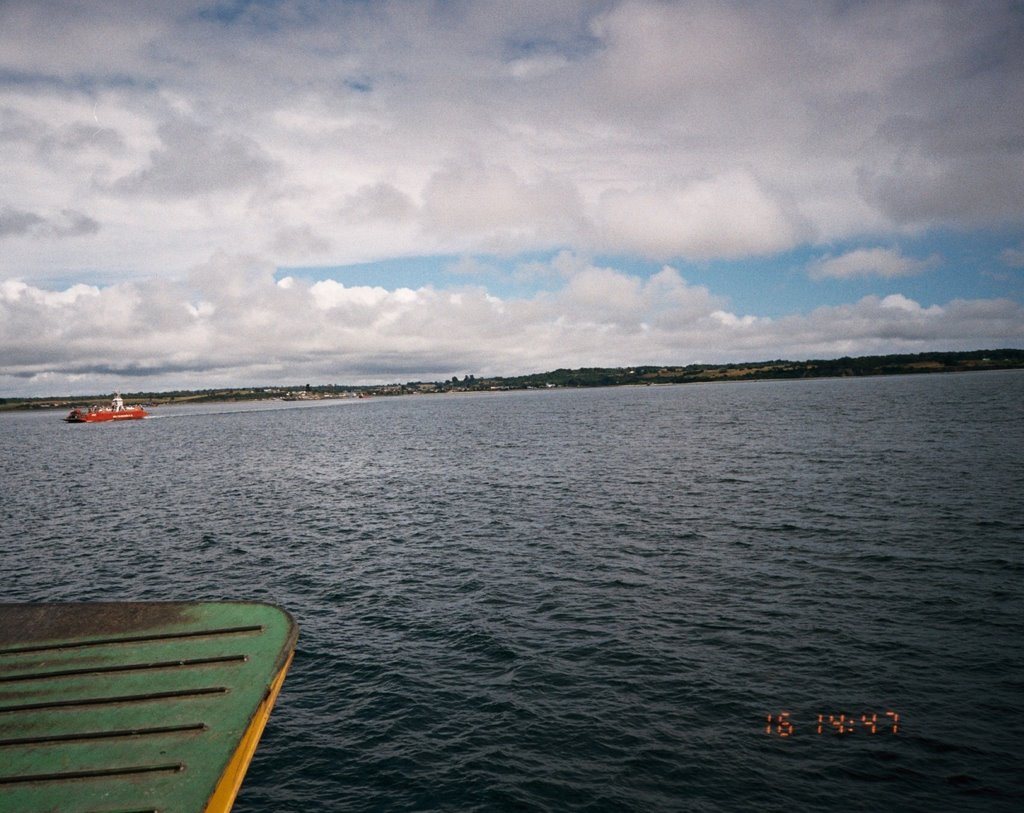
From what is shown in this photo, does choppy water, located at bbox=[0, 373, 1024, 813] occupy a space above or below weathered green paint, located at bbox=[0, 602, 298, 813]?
below

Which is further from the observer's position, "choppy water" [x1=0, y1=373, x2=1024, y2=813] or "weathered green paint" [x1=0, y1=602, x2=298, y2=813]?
"choppy water" [x1=0, y1=373, x2=1024, y2=813]

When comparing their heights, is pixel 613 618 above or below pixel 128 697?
below

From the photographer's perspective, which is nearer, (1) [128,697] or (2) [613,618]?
(1) [128,697]

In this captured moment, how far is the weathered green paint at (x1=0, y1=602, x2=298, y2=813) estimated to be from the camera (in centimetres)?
1065

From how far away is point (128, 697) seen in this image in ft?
43.4

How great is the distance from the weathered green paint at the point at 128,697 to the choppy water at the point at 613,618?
16.6 ft

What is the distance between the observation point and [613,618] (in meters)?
26.9

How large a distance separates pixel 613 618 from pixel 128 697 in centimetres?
1972

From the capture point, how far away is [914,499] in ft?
151

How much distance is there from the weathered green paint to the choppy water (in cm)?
506

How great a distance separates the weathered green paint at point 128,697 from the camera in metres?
10.6

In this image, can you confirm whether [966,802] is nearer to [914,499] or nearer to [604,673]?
[604,673]

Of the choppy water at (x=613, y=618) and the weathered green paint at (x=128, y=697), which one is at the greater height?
the weathered green paint at (x=128, y=697)

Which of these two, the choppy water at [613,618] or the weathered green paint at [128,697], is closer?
the weathered green paint at [128,697]
